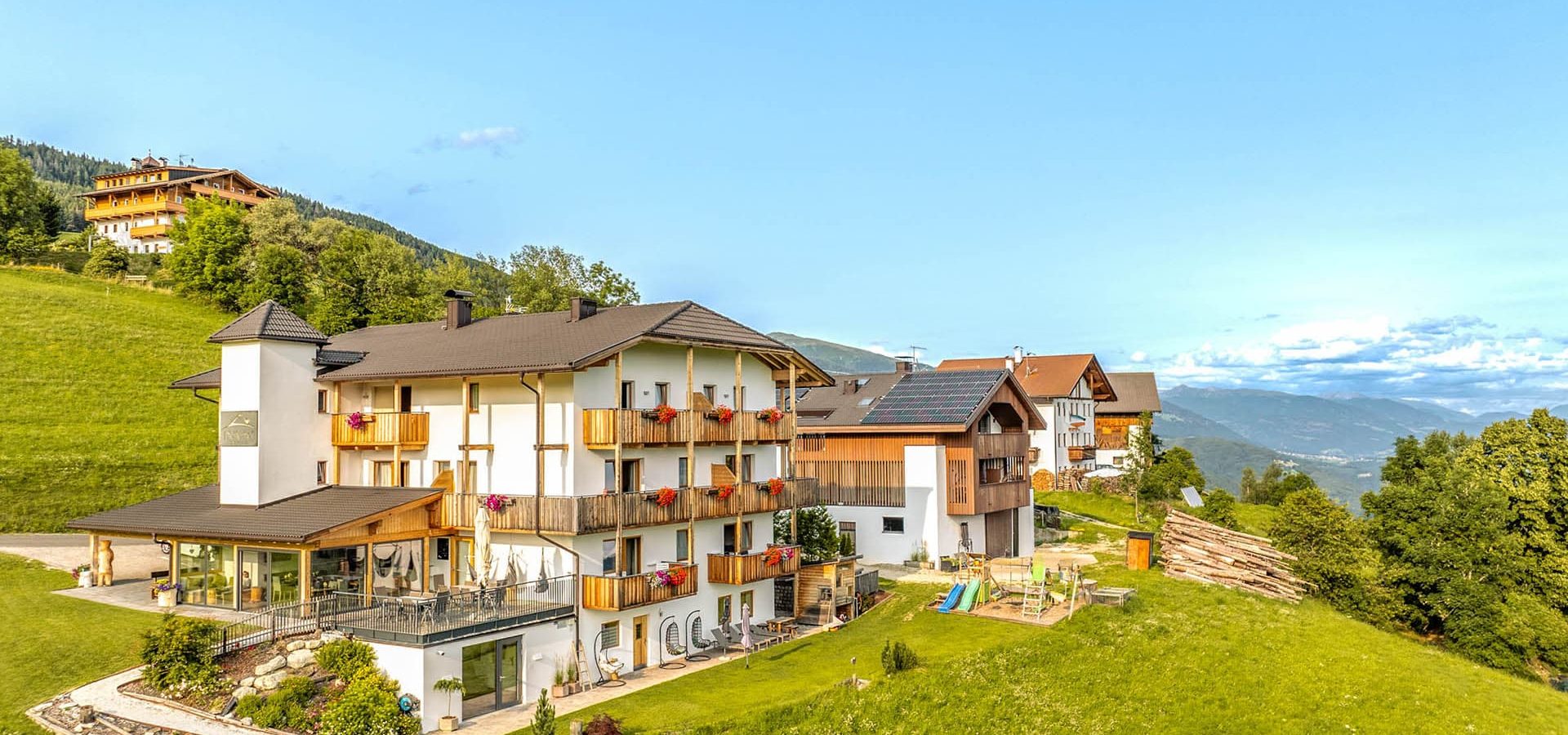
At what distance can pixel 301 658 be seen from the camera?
21.5 meters

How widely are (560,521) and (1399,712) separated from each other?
2093 cm

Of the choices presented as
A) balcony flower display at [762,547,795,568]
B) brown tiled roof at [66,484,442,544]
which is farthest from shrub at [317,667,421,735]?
balcony flower display at [762,547,795,568]

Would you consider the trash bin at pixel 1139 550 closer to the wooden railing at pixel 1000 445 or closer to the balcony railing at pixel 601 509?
the wooden railing at pixel 1000 445

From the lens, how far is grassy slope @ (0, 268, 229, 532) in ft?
130

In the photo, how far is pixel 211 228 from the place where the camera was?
7125cm

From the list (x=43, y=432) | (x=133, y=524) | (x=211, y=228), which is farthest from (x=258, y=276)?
(x=133, y=524)

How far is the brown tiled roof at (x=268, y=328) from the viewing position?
95.0ft

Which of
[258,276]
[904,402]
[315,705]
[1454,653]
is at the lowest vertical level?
[1454,653]

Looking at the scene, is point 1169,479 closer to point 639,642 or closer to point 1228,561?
point 1228,561

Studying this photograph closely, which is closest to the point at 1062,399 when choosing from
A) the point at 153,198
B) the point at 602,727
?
the point at 602,727

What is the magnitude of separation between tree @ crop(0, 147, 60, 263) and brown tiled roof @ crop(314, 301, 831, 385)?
54321mm

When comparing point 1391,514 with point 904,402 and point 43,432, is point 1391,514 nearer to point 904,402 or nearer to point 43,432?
point 904,402

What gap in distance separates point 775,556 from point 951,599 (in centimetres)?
563

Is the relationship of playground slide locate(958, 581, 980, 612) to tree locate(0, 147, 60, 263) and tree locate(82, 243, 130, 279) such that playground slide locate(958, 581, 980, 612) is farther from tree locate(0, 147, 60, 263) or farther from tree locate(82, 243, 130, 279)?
tree locate(0, 147, 60, 263)
